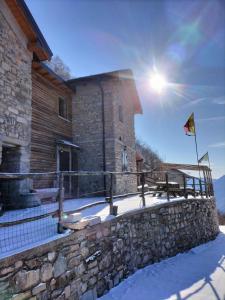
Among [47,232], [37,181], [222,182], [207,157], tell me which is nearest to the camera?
[47,232]

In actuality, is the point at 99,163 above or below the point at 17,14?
below

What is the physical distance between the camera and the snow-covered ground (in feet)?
17.2

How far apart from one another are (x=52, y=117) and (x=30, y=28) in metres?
3.96

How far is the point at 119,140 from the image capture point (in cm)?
1352

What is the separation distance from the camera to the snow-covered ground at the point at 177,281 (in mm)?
5230

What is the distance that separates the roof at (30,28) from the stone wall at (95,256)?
6545mm

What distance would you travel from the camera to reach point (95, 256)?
16.4ft

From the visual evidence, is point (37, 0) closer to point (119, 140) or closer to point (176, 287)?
point (119, 140)

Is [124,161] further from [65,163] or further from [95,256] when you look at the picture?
[95,256]

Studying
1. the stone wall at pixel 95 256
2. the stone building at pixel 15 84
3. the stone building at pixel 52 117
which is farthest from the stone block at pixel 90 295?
the stone building at pixel 15 84

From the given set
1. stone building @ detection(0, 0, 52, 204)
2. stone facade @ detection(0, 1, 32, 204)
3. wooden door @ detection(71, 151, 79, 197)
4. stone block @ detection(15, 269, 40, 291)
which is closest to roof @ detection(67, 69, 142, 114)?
wooden door @ detection(71, 151, 79, 197)

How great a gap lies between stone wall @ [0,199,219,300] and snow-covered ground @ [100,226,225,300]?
0.75ft

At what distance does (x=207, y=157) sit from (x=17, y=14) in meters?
12.3

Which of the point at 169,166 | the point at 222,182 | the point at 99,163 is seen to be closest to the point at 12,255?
the point at 99,163
